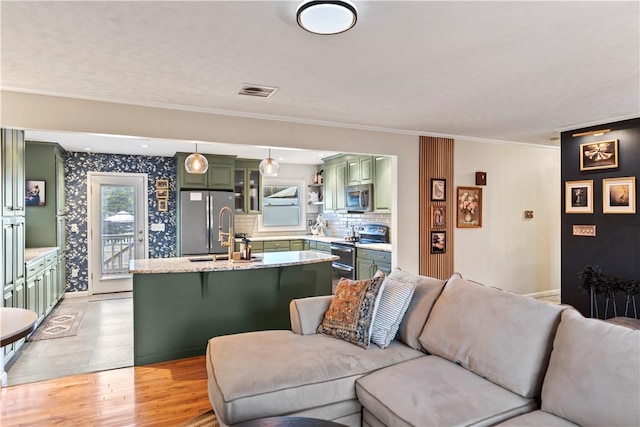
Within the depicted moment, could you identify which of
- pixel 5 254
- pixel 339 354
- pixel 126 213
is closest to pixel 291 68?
pixel 339 354

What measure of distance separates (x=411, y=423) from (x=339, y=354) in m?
0.75

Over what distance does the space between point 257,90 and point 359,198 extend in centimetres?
334

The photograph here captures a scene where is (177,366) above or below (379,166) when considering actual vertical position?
below

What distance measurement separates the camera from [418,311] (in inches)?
104

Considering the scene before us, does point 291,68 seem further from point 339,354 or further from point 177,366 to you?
point 177,366

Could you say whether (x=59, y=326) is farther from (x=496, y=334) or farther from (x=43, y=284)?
(x=496, y=334)

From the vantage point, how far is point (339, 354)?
239 cm

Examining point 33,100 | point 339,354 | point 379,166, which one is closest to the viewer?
point 339,354

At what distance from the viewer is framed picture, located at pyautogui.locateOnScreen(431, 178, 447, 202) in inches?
203

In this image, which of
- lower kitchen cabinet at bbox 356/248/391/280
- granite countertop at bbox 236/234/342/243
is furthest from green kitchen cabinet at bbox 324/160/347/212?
lower kitchen cabinet at bbox 356/248/391/280

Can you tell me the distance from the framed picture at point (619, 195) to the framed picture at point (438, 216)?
70.8 inches

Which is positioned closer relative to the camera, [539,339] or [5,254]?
[539,339]

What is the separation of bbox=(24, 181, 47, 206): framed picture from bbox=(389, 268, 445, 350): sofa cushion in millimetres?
5338

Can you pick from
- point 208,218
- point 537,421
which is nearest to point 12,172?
point 208,218
